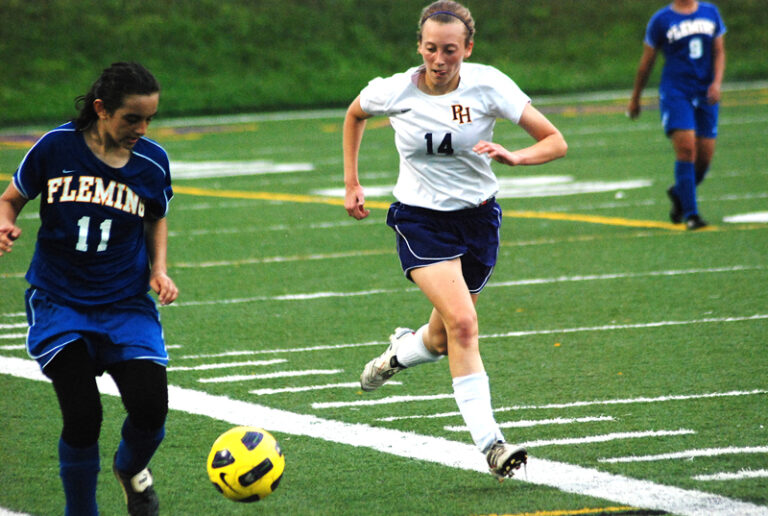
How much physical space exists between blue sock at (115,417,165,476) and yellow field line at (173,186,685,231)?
8.23 m

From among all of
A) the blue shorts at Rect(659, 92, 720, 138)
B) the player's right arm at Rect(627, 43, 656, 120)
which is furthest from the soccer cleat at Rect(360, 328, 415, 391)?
the player's right arm at Rect(627, 43, 656, 120)

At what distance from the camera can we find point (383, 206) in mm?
14438

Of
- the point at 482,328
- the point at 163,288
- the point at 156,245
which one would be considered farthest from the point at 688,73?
the point at 163,288

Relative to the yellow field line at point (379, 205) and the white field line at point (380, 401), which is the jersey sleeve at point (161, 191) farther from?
the yellow field line at point (379, 205)

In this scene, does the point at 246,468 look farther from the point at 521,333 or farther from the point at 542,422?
the point at 521,333

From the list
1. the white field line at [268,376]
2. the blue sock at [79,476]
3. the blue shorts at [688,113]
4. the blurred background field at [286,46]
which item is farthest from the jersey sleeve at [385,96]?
the blurred background field at [286,46]

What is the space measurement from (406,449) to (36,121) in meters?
26.4

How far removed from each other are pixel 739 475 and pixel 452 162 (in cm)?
186

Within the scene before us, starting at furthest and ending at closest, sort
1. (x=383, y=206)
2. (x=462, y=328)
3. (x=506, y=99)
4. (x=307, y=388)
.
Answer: (x=383, y=206) < (x=307, y=388) < (x=506, y=99) < (x=462, y=328)

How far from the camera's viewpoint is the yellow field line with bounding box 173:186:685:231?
1257 centimetres

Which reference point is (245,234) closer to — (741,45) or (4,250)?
(4,250)

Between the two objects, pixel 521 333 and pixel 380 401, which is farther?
pixel 521 333

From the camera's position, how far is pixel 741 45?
125ft

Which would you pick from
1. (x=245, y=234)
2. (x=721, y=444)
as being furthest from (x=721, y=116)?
(x=721, y=444)
